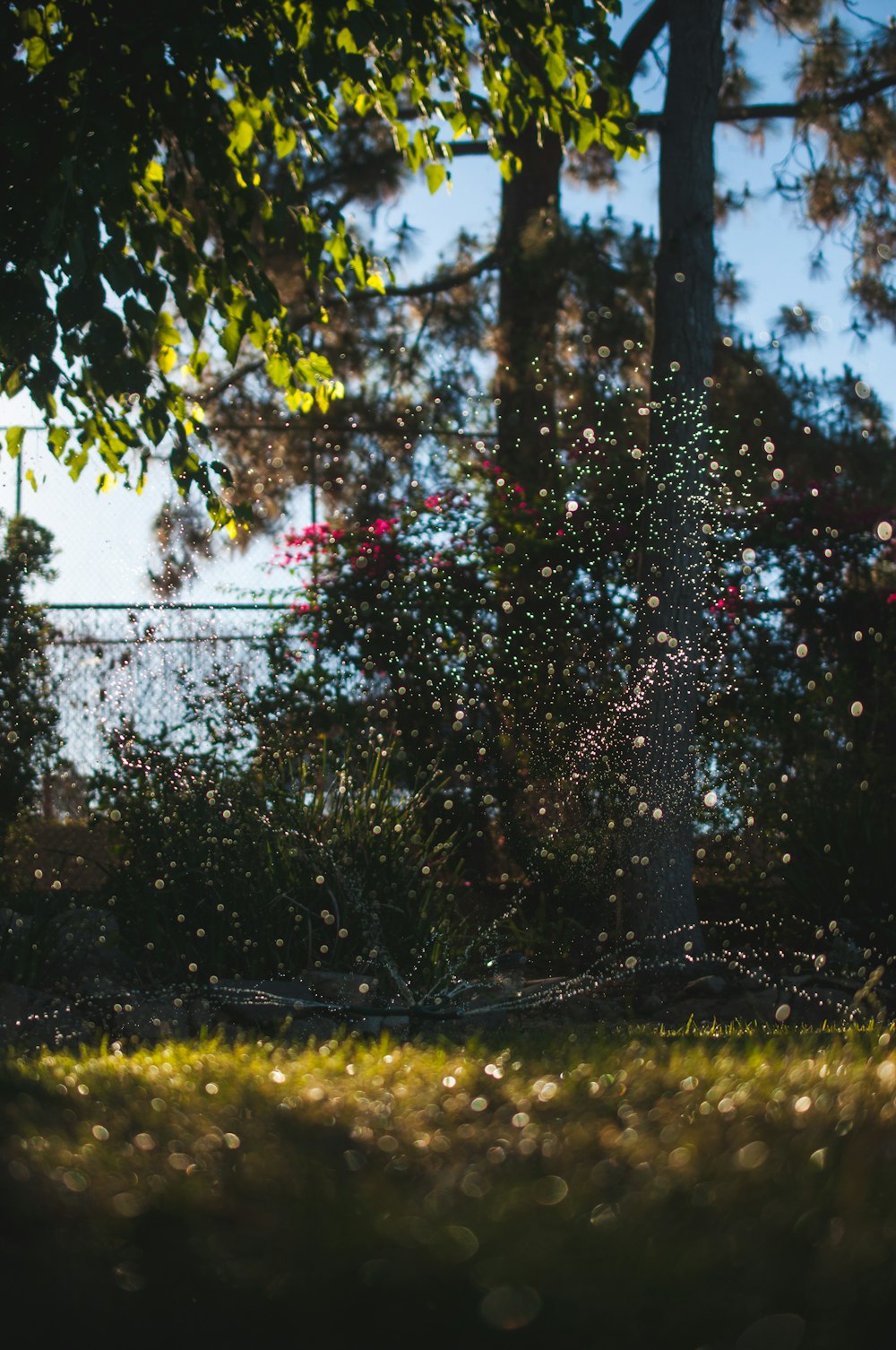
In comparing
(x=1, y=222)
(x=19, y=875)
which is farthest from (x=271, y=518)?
(x=1, y=222)

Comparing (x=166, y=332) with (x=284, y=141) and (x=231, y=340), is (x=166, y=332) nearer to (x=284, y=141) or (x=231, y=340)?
(x=231, y=340)

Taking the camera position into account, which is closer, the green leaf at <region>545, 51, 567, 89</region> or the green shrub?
the green leaf at <region>545, 51, 567, 89</region>

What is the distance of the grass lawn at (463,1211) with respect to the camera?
3.31 feet

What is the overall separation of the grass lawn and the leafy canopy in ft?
9.82

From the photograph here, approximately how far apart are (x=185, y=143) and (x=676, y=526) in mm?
2886

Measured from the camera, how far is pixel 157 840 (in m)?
5.44

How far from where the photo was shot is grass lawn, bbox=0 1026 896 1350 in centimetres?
101

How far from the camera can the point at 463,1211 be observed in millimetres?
1171

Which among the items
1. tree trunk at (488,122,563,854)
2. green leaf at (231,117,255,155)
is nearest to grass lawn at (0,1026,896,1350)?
green leaf at (231,117,255,155)

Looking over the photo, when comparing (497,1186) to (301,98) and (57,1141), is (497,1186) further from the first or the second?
(301,98)

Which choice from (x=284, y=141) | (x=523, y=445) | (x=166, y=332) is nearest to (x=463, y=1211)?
(x=166, y=332)

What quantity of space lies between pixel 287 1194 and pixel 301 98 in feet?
13.5

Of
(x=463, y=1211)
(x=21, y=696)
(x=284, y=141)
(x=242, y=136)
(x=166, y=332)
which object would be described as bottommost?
(x=463, y=1211)

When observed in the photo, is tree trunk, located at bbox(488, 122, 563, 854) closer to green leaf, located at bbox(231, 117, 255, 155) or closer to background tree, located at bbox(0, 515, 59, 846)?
green leaf, located at bbox(231, 117, 255, 155)
